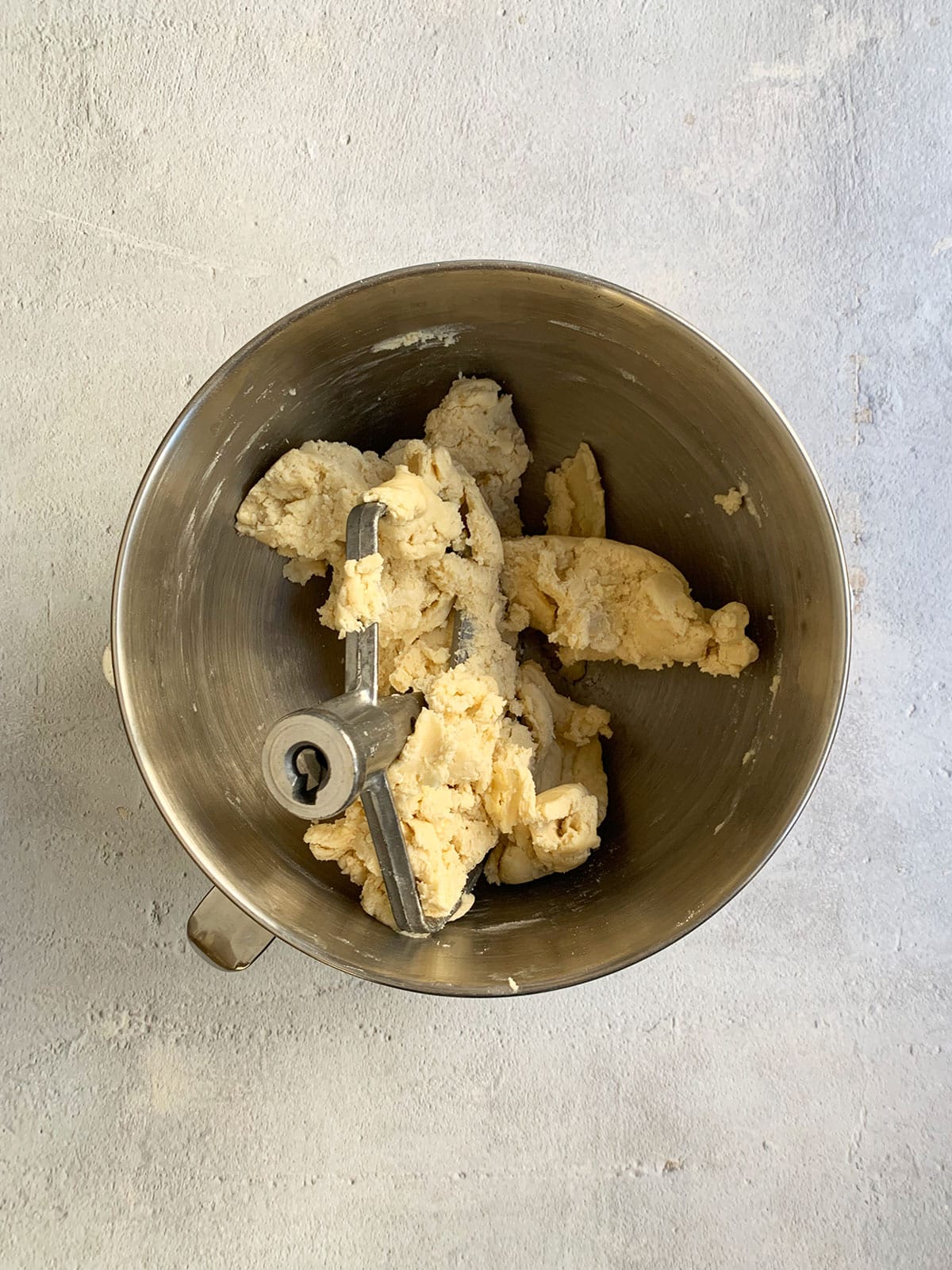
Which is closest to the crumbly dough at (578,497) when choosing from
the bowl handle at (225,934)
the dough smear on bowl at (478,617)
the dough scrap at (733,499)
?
the dough smear on bowl at (478,617)

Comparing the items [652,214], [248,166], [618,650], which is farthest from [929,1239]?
[248,166]

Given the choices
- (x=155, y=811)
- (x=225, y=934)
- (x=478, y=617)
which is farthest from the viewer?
(x=155, y=811)

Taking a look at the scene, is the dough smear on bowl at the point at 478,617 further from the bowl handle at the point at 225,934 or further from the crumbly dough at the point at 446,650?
the bowl handle at the point at 225,934

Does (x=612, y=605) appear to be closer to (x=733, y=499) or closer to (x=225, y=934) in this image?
(x=733, y=499)

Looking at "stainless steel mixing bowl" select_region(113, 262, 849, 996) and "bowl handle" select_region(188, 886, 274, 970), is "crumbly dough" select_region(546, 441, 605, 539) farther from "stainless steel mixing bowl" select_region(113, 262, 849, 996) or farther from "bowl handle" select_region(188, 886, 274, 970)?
"bowl handle" select_region(188, 886, 274, 970)

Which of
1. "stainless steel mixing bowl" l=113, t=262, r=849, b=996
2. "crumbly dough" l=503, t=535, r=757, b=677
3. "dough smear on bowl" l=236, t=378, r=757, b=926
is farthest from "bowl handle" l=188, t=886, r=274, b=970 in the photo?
"crumbly dough" l=503, t=535, r=757, b=677

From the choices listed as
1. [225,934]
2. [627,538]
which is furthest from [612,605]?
[225,934]

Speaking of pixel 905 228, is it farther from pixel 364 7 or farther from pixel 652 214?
pixel 364 7
